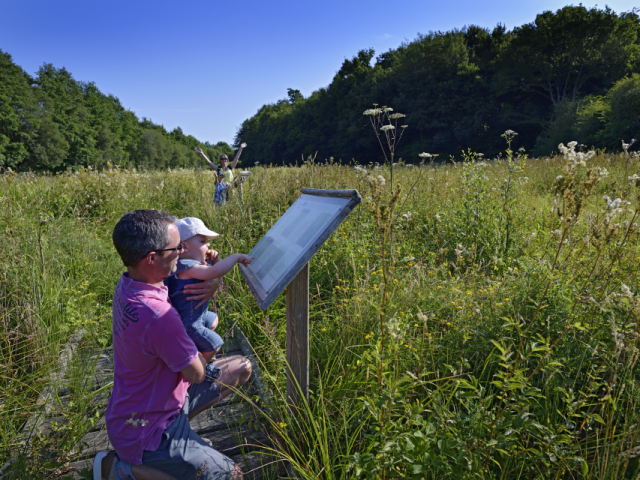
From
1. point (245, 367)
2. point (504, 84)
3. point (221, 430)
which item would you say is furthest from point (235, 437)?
point (504, 84)

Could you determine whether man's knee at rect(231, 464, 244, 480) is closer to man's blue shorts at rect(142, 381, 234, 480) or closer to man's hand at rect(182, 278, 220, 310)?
man's blue shorts at rect(142, 381, 234, 480)

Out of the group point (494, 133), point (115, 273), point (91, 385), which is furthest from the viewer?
point (494, 133)

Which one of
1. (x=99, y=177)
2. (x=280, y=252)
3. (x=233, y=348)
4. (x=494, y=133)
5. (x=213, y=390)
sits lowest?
(x=233, y=348)

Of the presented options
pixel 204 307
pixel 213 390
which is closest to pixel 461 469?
pixel 213 390

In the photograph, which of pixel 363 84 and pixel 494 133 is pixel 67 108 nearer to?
pixel 363 84

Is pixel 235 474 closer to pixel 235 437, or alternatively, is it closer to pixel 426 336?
pixel 235 437

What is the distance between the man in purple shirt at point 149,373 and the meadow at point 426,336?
0.42 meters

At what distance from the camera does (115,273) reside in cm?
424

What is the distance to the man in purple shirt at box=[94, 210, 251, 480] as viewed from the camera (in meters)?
1.51

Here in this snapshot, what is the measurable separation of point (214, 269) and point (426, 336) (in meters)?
1.41

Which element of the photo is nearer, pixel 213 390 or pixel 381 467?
pixel 381 467

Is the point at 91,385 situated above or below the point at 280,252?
below

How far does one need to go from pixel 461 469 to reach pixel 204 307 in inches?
61.0

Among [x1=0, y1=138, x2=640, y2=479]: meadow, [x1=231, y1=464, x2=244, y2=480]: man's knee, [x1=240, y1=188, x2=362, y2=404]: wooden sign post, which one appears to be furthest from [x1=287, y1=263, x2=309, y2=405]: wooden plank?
[x1=231, y1=464, x2=244, y2=480]: man's knee
